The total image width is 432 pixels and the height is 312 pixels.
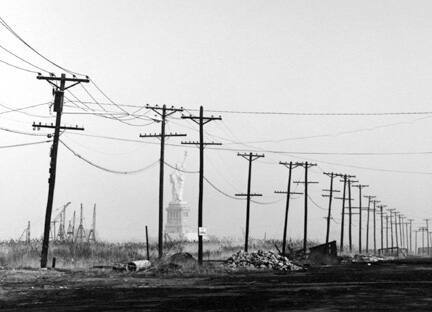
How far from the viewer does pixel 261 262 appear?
47688 millimetres

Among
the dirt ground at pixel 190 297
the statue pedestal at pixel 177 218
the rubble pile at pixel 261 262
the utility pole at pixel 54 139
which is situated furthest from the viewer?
the statue pedestal at pixel 177 218

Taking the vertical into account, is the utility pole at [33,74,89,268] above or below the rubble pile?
above

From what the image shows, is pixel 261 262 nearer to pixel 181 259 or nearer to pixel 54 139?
pixel 181 259

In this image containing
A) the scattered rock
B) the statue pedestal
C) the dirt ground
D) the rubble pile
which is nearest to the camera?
the dirt ground

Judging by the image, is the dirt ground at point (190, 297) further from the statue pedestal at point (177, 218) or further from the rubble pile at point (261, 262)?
the statue pedestal at point (177, 218)

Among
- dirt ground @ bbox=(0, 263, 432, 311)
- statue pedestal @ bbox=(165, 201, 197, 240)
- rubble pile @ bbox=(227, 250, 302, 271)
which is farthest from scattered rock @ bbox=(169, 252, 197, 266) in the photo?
statue pedestal @ bbox=(165, 201, 197, 240)

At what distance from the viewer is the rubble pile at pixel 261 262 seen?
46719mm

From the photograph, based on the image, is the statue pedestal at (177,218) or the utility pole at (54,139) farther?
the statue pedestal at (177,218)

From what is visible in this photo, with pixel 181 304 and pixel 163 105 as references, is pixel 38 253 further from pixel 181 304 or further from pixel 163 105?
pixel 181 304

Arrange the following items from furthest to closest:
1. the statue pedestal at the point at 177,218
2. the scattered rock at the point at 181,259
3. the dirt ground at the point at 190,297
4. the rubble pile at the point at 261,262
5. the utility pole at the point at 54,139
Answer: the statue pedestal at the point at 177,218
the rubble pile at the point at 261,262
the scattered rock at the point at 181,259
the utility pole at the point at 54,139
the dirt ground at the point at 190,297

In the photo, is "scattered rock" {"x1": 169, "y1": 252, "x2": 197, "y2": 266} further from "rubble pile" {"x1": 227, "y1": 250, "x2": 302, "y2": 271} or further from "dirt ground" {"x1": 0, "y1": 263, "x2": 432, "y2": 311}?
"dirt ground" {"x1": 0, "y1": 263, "x2": 432, "y2": 311}

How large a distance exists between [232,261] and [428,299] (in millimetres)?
28459

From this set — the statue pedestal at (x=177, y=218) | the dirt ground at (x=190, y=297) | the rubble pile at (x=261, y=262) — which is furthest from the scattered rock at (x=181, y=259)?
the statue pedestal at (x=177, y=218)

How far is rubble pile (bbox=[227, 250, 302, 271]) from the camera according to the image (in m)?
46.7
